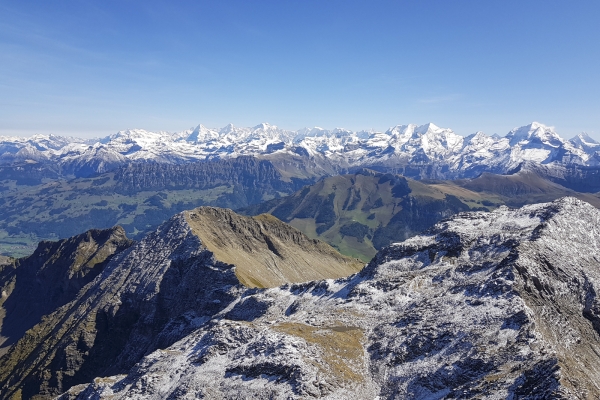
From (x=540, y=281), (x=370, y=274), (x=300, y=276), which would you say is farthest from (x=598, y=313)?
(x=300, y=276)

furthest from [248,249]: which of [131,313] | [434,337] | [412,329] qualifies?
[434,337]

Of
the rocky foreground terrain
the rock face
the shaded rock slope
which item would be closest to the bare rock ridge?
the shaded rock slope

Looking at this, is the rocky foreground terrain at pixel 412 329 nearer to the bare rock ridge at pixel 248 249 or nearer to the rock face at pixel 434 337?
the rock face at pixel 434 337

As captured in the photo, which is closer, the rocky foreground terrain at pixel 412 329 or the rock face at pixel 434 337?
the rock face at pixel 434 337

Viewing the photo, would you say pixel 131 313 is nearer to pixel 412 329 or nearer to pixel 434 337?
pixel 412 329

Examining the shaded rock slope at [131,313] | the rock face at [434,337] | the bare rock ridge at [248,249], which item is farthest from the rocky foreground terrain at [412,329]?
the bare rock ridge at [248,249]
